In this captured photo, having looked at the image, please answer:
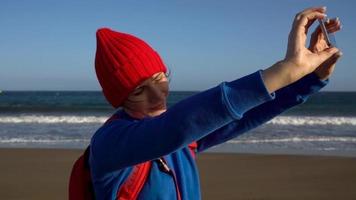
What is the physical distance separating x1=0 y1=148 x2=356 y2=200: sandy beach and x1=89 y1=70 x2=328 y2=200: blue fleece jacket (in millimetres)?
5401

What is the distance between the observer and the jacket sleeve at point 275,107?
1162mm

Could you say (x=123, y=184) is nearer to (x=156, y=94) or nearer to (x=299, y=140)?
(x=156, y=94)

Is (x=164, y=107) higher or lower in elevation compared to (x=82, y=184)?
Result: higher

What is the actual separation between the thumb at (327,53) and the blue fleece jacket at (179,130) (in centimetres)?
12

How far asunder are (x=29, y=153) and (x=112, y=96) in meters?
9.84

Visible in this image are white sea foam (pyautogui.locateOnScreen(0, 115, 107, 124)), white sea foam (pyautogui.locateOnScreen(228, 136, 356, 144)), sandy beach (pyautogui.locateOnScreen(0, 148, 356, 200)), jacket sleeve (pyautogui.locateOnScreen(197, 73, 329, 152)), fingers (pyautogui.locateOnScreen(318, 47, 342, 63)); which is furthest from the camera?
white sea foam (pyautogui.locateOnScreen(0, 115, 107, 124))

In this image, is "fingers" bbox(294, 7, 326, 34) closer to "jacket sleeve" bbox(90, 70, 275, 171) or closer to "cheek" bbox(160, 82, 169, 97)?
"jacket sleeve" bbox(90, 70, 275, 171)

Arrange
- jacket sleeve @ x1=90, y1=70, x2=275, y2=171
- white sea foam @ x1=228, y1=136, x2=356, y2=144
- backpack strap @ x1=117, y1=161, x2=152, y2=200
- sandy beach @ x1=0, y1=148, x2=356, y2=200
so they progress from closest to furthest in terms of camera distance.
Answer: jacket sleeve @ x1=90, y1=70, x2=275, y2=171 → backpack strap @ x1=117, y1=161, x2=152, y2=200 → sandy beach @ x1=0, y1=148, x2=356, y2=200 → white sea foam @ x1=228, y1=136, x2=356, y2=144

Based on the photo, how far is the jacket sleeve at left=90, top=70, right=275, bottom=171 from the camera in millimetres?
798

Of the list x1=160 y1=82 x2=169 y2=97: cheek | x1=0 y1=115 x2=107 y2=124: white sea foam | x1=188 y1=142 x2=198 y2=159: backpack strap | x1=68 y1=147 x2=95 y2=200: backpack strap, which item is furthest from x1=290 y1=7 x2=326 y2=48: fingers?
x1=0 y1=115 x2=107 y2=124: white sea foam

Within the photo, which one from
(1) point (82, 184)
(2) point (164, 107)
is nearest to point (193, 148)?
(2) point (164, 107)

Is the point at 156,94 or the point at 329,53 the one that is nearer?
the point at 329,53

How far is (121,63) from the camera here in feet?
3.48

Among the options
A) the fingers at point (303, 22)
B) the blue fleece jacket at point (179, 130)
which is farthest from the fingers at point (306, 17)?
the blue fleece jacket at point (179, 130)
